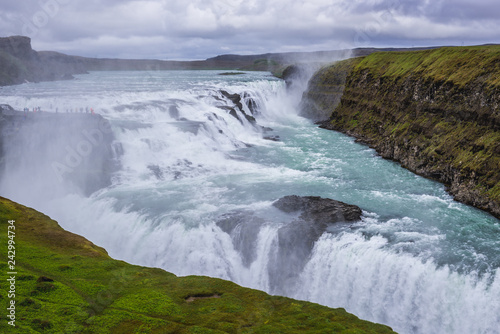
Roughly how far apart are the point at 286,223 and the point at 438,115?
21.5m

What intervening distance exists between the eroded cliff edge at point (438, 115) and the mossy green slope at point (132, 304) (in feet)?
61.4

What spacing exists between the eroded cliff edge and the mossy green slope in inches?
736

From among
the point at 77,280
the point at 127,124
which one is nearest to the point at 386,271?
the point at 77,280

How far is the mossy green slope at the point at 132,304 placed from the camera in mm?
11922

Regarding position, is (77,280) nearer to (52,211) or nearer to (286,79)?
(52,211)

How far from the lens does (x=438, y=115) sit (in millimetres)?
37031

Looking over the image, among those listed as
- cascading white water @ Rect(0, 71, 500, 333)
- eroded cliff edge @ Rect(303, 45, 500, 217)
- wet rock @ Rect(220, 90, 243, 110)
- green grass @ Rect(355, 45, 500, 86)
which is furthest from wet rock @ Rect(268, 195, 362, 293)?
wet rock @ Rect(220, 90, 243, 110)

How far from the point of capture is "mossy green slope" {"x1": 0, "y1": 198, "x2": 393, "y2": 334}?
11.9 meters

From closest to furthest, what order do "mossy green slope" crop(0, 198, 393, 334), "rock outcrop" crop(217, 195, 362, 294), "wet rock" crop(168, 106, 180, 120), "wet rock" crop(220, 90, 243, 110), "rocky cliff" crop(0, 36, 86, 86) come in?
"mossy green slope" crop(0, 198, 393, 334) → "rock outcrop" crop(217, 195, 362, 294) → "wet rock" crop(168, 106, 180, 120) → "wet rock" crop(220, 90, 243, 110) → "rocky cliff" crop(0, 36, 86, 86)

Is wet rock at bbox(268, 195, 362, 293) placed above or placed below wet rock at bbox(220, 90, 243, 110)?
below

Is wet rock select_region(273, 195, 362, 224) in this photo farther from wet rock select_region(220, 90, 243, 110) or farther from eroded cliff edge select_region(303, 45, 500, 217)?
wet rock select_region(220, 90, 243, 110)

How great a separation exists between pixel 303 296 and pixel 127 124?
27.1 meters

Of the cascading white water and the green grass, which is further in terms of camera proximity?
the green grass

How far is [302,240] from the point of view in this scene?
22.4 m
